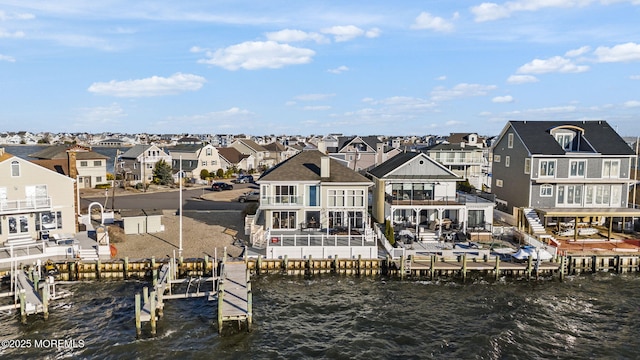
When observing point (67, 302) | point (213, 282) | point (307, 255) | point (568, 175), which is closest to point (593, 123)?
point (568, 175)

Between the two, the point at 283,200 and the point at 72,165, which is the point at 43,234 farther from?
the point at 283,200

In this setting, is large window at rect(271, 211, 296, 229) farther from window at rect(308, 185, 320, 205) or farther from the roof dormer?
the roof dormer

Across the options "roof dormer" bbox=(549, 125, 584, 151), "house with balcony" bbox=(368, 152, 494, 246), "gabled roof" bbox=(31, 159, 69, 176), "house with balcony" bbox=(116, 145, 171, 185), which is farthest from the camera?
"house with balcony" bbox=(116, 145, 171, 185)

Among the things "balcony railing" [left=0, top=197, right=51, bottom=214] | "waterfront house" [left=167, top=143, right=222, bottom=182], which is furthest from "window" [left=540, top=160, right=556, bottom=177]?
"waterfront house" [left=167, top=143, right=222, bottom=182]

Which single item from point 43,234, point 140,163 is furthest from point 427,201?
point 140,163

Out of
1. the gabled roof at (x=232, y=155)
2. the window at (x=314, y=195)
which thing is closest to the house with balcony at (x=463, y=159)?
the window at (x=314, y=195)

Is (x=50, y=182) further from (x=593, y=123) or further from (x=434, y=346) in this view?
(x=593, y=123)
